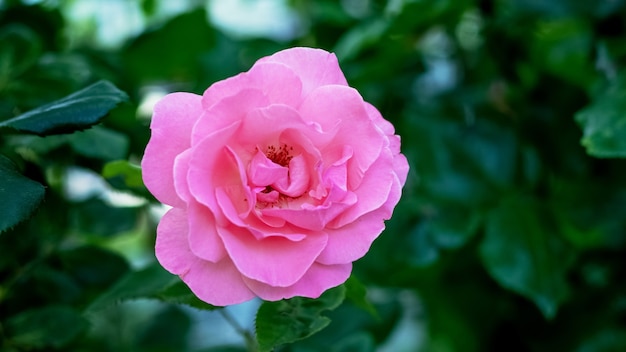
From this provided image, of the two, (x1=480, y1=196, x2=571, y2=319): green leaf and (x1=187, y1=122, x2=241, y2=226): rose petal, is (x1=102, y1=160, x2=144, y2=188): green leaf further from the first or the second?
(x1=480, y1=196, x2=571, y2=319): green leaf

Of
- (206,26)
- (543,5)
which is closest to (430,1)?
(543,5)

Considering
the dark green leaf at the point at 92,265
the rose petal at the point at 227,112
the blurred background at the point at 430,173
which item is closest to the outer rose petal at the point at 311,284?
the rose petal at the point at 227,112

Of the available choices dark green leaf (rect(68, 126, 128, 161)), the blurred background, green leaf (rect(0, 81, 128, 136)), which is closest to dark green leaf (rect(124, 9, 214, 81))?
the blurred background

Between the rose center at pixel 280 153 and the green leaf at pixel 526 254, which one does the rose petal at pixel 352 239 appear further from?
the green leaf at pixel 526 254

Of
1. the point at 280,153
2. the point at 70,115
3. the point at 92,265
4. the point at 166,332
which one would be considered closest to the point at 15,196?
the point at 70,115

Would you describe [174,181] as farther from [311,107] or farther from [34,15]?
[34,15]

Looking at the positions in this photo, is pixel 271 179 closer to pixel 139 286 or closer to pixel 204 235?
pixel 204 235

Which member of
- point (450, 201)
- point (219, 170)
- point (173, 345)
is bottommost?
point (173, 345)
